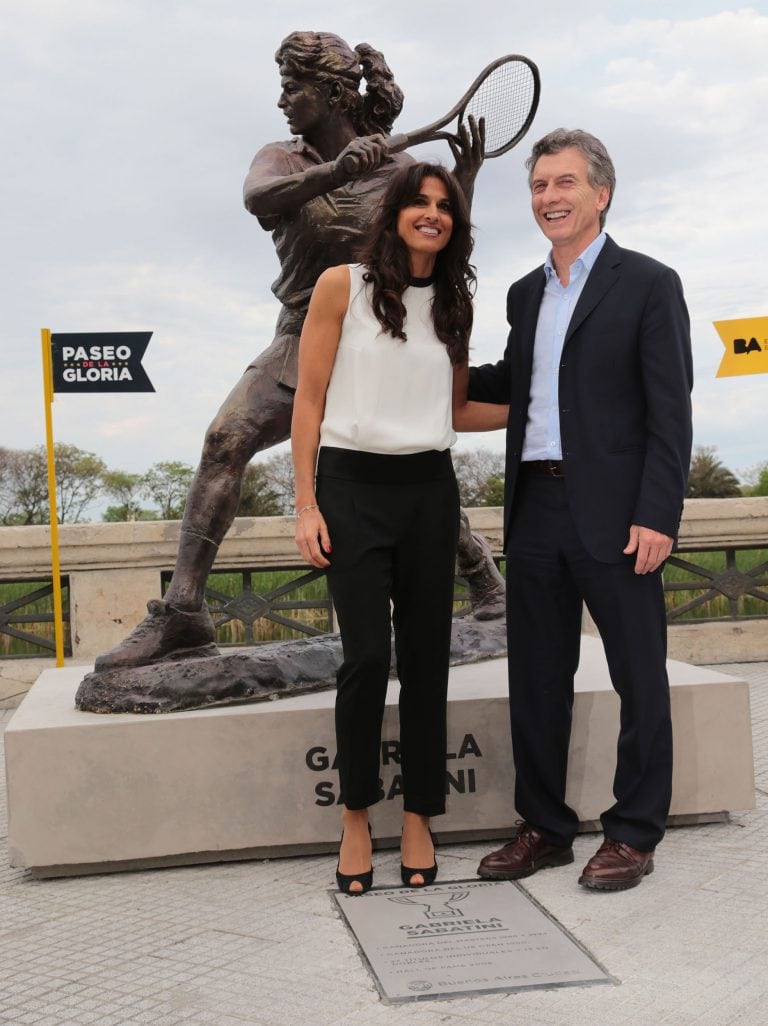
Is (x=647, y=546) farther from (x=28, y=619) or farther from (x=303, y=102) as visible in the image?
(x=28, y=619)

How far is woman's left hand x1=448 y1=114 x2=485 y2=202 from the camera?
381cm

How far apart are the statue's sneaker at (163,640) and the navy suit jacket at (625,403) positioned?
140cm

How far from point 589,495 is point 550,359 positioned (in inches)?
16.2

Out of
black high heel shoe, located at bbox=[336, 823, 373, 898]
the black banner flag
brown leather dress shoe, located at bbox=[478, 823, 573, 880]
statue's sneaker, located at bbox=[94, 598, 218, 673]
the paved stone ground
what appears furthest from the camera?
the black banner flag

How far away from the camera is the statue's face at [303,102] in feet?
12.6

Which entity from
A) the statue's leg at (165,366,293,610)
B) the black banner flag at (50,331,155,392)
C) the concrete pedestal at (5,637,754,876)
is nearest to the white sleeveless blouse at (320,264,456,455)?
the statue's leg at (165,366,293,610)

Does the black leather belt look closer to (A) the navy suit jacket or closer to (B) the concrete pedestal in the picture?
(A) the navy suit jacket

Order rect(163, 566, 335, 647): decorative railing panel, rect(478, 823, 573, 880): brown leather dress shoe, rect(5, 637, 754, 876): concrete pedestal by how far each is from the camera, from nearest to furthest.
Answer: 1. rect(478, 823, 573, 880): brown leather dress shoe
2. rect(5, 637, 754, 876): concrete pedestal
3. rect(163, 566, 335, 647): decorative railing panel

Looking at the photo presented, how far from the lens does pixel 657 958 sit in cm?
266

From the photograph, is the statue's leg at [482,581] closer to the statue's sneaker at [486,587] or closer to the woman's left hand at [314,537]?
the statue's sneaker at [486,587]

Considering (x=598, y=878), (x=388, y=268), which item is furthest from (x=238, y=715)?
(x=388, y=268)

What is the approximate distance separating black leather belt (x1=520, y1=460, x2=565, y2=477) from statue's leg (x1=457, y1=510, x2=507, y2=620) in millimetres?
1191

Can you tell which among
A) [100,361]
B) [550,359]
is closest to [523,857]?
[550,359]

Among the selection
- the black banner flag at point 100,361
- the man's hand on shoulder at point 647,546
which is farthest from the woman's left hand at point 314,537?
the black banner flag at point 100,361
